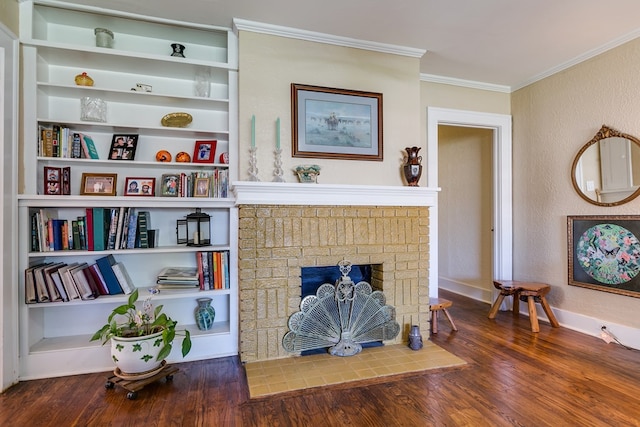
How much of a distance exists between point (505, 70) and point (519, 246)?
1.84 meters

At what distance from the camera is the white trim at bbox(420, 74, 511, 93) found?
11.5 ft

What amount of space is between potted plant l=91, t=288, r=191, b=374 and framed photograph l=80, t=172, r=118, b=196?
848 mm

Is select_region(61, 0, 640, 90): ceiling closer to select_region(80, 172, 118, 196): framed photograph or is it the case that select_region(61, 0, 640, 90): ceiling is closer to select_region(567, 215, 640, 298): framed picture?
select_region(80, 172, 118, 196): framed photograph

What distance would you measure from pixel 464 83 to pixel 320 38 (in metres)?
1.78

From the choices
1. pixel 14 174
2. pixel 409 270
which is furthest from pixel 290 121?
pixel 14 174

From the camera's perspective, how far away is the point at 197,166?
8.68 feet

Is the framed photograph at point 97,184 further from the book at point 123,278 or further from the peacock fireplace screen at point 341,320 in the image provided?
the peacock fireplace screen at point 341,320

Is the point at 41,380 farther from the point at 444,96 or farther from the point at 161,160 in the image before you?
the point at 444,96

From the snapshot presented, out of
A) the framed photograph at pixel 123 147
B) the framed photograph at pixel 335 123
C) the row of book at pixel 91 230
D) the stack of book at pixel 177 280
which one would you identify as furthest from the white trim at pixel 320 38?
the stack of book at pixel 177 280

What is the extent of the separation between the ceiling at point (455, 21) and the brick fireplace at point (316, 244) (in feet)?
3.98

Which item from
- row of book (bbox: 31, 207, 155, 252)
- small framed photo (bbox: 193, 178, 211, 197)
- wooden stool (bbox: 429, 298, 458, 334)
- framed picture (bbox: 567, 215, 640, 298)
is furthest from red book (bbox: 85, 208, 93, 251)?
framed picture (bbox: 567, 215, 640, 298)

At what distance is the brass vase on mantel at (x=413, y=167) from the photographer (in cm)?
280

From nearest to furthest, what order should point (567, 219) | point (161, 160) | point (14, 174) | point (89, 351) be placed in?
point (14, 174) < point (89, 351) < point (161, 160) < point (567, 219)

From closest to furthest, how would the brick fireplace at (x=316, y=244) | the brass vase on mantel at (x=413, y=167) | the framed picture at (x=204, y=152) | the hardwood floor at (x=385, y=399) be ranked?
the hardwood floor at (x=385, y=399)
the brick fireplace at (x=316, y=244)
the framed picture at (x=204, y=152)
the brass vase on mantel at (x=413, y=167)
